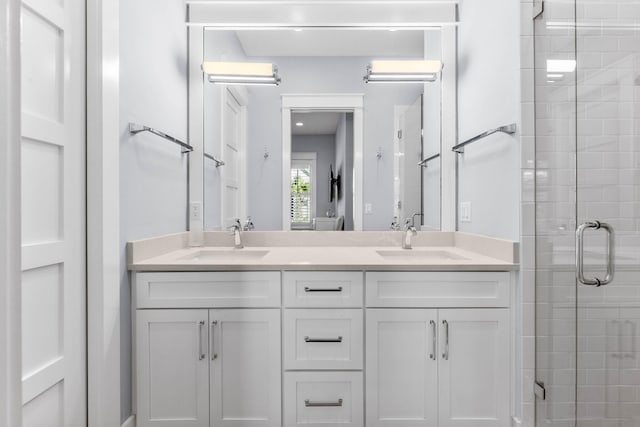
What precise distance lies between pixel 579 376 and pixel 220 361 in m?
1.41

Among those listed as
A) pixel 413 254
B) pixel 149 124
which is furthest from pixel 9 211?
pixel 413 254

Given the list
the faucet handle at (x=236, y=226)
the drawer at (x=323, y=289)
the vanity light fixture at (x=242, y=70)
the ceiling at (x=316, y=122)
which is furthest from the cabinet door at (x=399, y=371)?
the vanity light fixture at (x=242, y=70)

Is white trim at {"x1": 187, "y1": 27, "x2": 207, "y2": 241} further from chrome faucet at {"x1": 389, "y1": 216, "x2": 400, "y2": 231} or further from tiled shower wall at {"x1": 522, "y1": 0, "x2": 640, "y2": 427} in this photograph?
tiled shower wall at {"x1": 522, "y1": 0, "x2": 640, "y2": 427}

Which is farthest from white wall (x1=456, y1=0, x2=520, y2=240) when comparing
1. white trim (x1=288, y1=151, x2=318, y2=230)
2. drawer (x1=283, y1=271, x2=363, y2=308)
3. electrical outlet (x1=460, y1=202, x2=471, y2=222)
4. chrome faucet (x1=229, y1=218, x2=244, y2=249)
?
chrome faucet (x1=229, y1=218, x2=244, y2=249)

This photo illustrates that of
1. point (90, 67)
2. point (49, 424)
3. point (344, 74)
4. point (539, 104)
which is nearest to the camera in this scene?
point (49, 424)

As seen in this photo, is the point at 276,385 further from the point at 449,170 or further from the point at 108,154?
the point at 449,170

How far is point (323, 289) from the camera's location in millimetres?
1605

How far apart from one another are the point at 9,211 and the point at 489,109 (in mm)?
1844

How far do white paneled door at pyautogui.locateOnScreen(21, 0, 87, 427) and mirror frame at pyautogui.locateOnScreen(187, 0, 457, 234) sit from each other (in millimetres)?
846

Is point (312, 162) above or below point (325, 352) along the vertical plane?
above

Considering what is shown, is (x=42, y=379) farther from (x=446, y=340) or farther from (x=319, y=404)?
(x=446, y=340)

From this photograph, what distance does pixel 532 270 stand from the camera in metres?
1.59

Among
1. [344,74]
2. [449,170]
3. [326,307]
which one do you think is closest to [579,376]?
[326,307]

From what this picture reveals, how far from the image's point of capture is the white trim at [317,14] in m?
2.15
